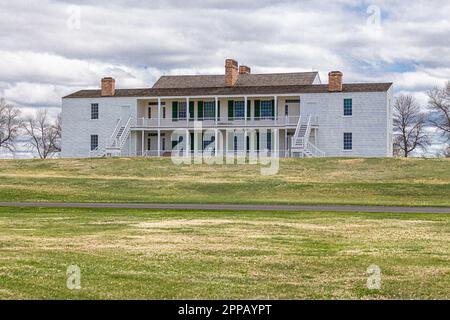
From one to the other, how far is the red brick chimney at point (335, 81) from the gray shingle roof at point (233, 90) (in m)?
0.40

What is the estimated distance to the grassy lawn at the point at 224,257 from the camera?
11023mm

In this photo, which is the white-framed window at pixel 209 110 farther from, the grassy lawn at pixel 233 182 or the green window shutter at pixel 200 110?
the grassy lawn at pixel 233 182

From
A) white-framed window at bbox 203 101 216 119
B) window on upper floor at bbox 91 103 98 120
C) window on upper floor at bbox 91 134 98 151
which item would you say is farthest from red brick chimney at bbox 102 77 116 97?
white-framed window at bbox 203 101 216 119

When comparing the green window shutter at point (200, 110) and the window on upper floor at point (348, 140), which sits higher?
the green window shutter at point (200, 110)

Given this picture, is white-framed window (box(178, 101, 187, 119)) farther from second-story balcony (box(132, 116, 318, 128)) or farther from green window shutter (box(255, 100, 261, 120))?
green window shutter (box(255, 100, 261, 120))

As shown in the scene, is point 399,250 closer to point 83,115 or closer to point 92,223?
point 92,223

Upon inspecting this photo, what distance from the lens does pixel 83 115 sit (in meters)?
64.8

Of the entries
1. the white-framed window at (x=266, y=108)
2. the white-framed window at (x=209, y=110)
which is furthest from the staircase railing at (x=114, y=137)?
the white-framed window at (x=266, y=108)

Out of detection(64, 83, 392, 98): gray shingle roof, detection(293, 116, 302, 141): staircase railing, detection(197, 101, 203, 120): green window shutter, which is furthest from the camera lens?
detection(197, 101, 203, 120): green window shutter

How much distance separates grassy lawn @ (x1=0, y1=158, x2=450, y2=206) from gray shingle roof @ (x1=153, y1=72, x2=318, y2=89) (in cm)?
1413

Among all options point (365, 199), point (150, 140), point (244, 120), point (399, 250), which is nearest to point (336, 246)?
point (399, 250)

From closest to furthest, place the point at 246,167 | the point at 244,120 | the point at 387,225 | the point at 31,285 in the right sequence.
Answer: the point at 31,285 → the point at 387,225 → the point at 246,167 → the point at 244,120

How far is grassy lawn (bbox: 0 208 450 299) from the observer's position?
36.2ft
